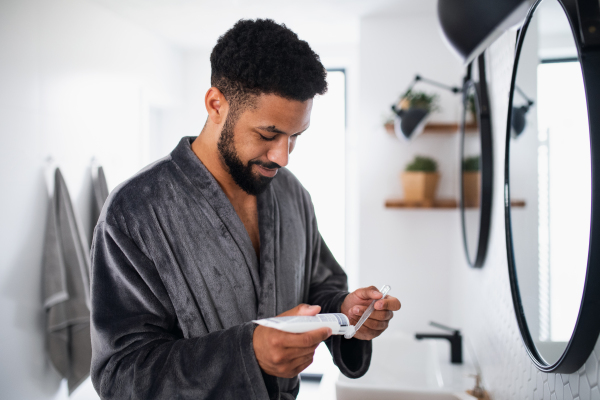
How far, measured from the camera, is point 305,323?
0.61 m

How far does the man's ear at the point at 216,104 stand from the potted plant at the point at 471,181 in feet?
2.70

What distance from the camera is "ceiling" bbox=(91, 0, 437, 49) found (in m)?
2.11

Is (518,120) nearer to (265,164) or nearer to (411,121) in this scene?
(265,164)

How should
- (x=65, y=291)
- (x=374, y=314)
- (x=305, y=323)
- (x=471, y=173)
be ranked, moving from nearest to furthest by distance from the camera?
(x=305, y=323) < (x=374, y=314) < (x=471, y=173) < (x=65, y=291)

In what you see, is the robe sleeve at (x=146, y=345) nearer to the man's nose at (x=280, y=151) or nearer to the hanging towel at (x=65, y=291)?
the man's nose at (x=280, y=151)

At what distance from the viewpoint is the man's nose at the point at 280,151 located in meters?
0.84

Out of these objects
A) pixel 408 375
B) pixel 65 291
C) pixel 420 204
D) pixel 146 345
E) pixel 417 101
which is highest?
pixel 417 101

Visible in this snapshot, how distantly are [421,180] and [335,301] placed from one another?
1.20 m

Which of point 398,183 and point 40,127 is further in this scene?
point 398,183

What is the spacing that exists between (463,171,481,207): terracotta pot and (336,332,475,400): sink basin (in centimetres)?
61

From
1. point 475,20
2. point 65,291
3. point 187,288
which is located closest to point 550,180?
point 475,20

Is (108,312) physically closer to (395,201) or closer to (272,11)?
(395,201)

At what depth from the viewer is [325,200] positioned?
3.01 meters

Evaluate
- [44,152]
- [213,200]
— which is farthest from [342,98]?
[213,200]
